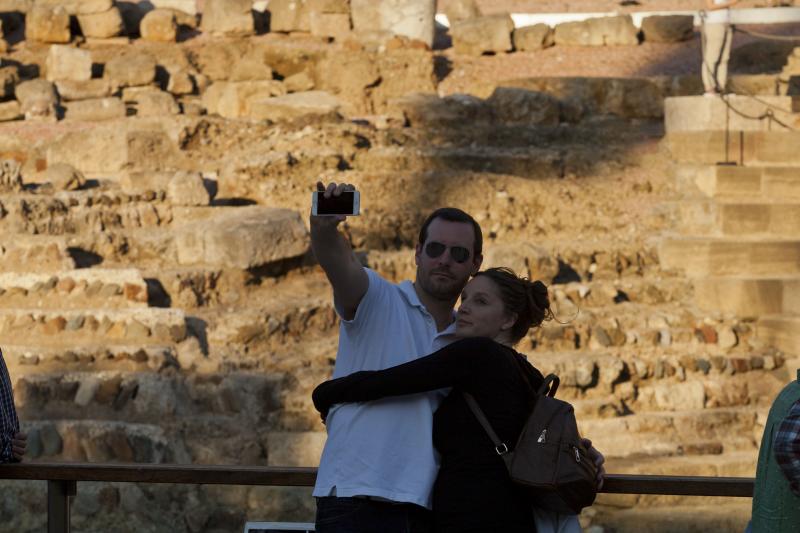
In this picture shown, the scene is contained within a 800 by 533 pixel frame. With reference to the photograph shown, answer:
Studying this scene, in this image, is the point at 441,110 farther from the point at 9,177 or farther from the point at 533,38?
the point at 9,177

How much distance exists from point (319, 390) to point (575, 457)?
2.45ft

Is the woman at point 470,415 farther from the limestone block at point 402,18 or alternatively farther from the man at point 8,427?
the limestone block at point 402,18

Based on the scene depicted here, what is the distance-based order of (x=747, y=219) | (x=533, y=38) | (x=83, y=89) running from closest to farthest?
(x=747, y=219)
(x=83, y=89)
(x=533, y=38)

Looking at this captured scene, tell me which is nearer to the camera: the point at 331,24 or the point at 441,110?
the point at 441,110

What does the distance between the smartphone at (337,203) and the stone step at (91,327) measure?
23.9 ft

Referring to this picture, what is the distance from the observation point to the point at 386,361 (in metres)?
3.80

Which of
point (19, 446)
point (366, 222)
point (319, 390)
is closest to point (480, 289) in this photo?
point (319, 390)

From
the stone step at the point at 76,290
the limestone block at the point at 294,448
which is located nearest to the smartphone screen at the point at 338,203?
the limestone block at the point at 294,448

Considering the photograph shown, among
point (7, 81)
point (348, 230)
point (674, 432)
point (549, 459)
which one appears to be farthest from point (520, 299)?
point (7, 81)

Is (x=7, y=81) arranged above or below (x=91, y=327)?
above

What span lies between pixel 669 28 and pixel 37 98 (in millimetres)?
9568

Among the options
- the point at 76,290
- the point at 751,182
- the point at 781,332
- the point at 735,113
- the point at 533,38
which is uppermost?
the point at 533,38

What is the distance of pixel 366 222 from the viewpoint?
13.3 m

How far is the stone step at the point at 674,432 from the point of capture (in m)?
10.2
